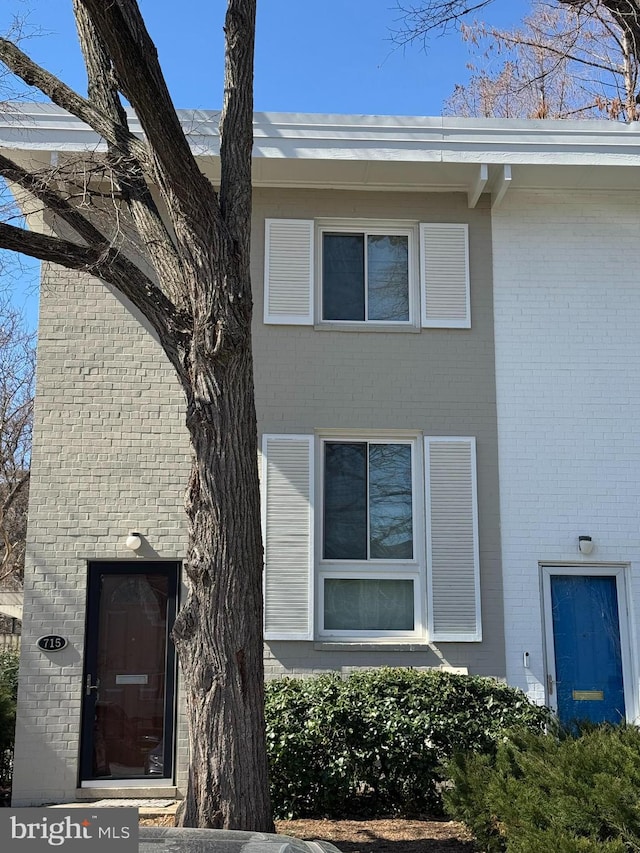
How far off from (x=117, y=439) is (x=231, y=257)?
156 inches

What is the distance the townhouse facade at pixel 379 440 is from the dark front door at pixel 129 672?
22 mm

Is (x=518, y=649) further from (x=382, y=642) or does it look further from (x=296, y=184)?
(x=296, y=184)

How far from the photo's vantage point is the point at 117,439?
33.0 feet

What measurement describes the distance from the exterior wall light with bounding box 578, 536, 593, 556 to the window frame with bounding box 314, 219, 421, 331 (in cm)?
279

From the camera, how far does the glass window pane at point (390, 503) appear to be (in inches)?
396

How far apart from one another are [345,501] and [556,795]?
4.73m

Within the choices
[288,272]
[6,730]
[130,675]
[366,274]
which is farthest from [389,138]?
[6,730]

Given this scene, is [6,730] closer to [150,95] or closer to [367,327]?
[367,327]

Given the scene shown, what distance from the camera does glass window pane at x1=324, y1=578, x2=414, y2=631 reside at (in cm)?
986

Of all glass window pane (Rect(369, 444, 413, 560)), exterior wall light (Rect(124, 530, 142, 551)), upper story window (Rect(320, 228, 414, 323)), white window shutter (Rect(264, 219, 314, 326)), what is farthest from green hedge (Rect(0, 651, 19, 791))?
upper story window (Rect(320, 228, 414, 323))

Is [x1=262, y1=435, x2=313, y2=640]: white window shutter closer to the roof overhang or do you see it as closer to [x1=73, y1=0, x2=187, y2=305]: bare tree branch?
the roof overhang

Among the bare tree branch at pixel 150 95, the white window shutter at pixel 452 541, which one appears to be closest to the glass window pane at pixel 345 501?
the white window shutter at pixel 452 541

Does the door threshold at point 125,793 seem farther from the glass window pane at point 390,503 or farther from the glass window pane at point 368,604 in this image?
the glass window pane at point 390,503

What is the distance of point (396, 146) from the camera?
10148 millimetres
